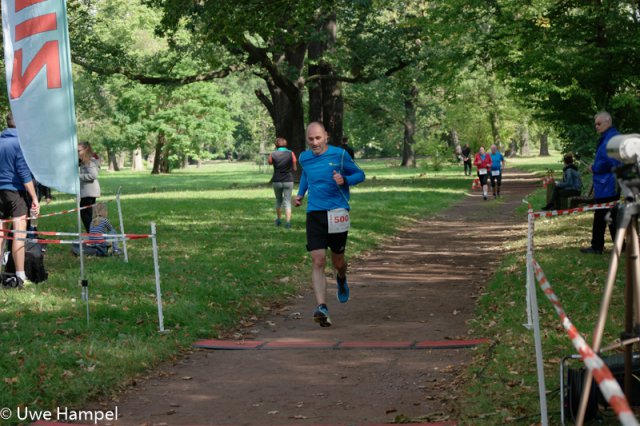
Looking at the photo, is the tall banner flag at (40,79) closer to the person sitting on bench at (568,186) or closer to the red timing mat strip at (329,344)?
the red timing mat strip at (329,344)

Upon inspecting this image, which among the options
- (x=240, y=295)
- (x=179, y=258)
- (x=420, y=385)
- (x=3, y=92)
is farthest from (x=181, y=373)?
(x=3, y=92)

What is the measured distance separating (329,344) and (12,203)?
523cm

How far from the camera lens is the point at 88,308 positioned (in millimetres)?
9656

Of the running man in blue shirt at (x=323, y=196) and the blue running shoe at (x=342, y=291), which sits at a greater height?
the running man in blue shirt at (x=323, y=196)

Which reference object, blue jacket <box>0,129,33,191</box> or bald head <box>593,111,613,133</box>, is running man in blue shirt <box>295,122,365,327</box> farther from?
bald head <box>593,111,613,133</box>

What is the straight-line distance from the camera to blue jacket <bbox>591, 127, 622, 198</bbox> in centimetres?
1246

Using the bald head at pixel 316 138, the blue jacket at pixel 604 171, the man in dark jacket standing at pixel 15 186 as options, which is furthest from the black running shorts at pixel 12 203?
the blue jacket at pixel 604 171

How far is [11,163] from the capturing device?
1173cm

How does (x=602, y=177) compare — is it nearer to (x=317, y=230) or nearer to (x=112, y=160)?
(x=317, y=230)

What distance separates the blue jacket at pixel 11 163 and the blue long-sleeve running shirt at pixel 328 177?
3986 mm

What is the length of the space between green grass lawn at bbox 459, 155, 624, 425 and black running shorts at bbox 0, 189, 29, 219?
5895 mm

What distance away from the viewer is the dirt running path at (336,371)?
6.51 metres

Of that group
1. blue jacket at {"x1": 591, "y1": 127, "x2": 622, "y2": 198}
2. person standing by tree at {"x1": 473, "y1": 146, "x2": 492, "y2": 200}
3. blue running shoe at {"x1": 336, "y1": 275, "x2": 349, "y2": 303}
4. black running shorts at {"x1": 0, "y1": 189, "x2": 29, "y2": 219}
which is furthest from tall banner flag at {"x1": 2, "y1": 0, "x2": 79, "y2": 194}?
person standing by tree at {"x1": 473, "y1": 146, "x2": 492, "y2": 200}

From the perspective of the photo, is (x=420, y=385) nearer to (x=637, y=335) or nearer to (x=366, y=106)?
(x=637, y=335)
